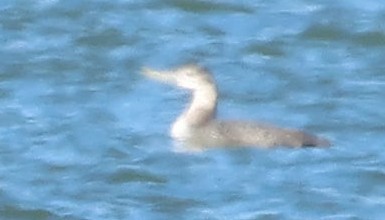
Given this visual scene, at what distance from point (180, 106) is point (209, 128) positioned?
0.86 meters

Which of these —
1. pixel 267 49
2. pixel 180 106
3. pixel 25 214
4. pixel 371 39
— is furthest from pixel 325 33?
pixel 25 214

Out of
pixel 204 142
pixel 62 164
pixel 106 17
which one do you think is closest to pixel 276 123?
pixel 204 142

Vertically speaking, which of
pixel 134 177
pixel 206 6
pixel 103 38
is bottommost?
pixel 206 6

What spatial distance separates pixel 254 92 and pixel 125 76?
3.15 ft

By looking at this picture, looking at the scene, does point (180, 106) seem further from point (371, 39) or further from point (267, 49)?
point (371, 39)

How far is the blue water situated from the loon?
70mm

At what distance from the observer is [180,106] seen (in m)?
14.2

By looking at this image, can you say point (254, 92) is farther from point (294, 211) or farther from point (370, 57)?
point (294, 211)

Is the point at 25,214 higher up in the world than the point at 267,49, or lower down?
higher up

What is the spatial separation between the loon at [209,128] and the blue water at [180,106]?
7 centimetres

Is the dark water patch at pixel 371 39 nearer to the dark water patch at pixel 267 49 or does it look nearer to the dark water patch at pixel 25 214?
the dark water patch at pixel 267 49

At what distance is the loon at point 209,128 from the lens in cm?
1300

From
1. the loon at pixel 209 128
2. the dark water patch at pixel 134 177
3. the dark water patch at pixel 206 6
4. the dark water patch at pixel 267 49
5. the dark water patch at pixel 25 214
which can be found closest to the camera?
the dark water patch at pixel 25 214

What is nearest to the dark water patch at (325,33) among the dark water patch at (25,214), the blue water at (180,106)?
the blue water at (180,106)
